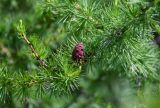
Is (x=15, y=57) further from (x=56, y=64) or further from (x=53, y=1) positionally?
(x=56, y=64)

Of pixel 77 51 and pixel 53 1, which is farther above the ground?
pixel 53 1

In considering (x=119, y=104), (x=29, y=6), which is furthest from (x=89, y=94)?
(x=29, y=6)

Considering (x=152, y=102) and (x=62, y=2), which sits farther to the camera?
(x=62, y=2)

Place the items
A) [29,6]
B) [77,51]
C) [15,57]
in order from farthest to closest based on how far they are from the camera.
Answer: [29,6]
[15,57]
[77,51]

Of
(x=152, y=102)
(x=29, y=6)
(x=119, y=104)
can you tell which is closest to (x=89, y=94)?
(x=119, y=104)

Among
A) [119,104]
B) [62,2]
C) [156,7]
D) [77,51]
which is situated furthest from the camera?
[119,104]

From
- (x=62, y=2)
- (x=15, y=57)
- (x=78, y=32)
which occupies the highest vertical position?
(x=62, y=2)
